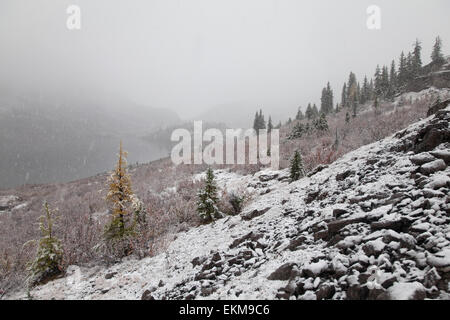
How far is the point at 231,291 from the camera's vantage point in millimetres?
4254

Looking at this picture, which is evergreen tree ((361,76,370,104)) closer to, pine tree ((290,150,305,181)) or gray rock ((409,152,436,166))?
pine tree ((290,150,305,181))

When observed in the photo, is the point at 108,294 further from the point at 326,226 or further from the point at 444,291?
the point at 444,291

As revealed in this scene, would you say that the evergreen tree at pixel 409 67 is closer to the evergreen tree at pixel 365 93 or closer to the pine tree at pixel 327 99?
the evergreen tree at pixel 365 93

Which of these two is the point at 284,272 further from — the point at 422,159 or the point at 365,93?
the point at 365,93

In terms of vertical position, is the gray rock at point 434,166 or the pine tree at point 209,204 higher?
the gray rock at point 434,166

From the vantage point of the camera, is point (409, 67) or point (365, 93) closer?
point (409, 67)

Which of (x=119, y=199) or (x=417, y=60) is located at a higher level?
(x=417, y=60)

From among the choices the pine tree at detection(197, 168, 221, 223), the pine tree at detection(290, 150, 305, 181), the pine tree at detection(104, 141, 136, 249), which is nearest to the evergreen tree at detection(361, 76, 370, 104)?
the pine tree at detection(290, 150, 305, 181)

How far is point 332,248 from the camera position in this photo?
13.3 feet

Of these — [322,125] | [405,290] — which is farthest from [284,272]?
[322,125]

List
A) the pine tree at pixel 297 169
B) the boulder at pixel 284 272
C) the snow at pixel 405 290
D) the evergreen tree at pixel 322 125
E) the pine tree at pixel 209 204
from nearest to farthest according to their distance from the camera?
the snow at pixel 405 290 → the boulder at pixel 284 272 → the pine tree at pixel 209 204 → the pine tree at pixel 297 169 → the evergreen tree at pixel 322 125

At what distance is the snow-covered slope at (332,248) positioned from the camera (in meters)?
3.07

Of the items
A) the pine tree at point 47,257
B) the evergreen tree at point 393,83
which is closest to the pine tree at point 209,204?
the pine tree at point 47,257
